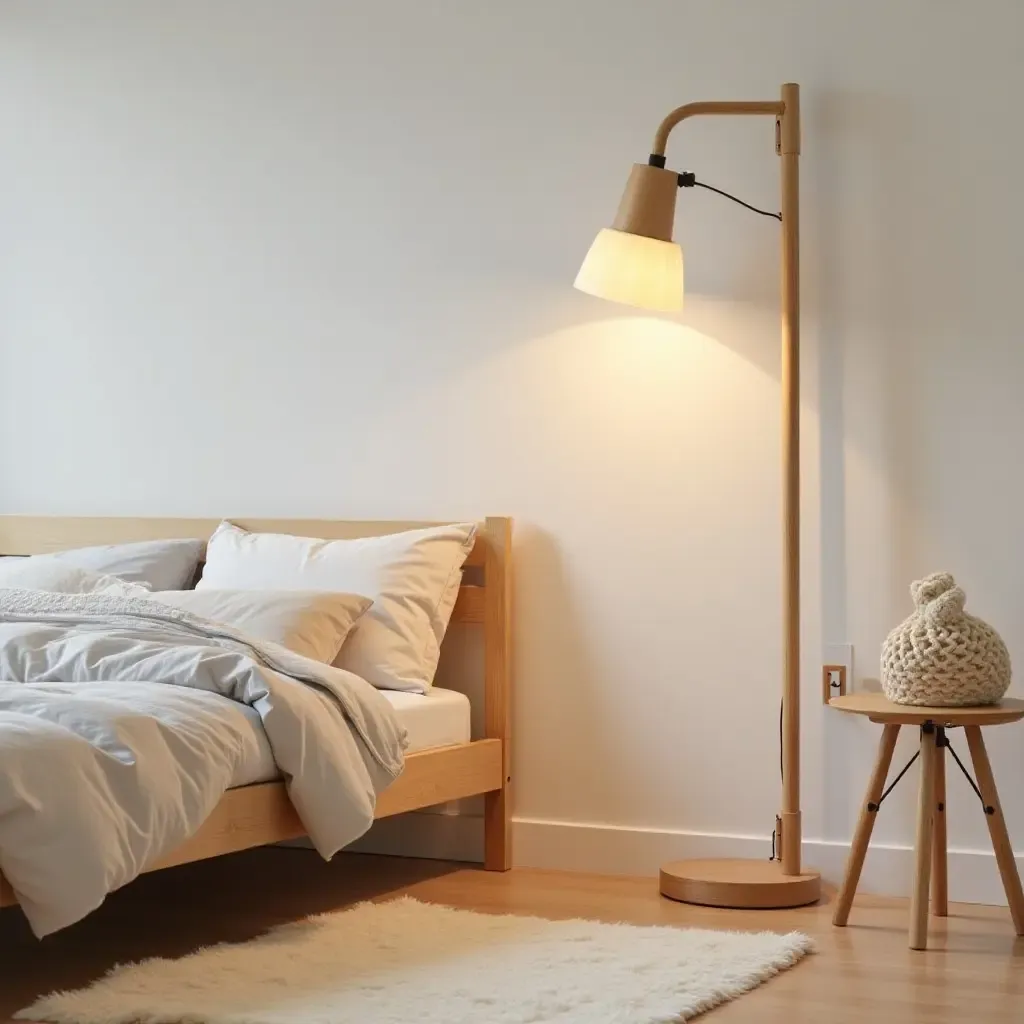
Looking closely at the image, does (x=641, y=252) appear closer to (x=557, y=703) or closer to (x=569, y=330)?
(x=569, y=330)

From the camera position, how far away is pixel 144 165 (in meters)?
4.27

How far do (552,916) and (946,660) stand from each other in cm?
94

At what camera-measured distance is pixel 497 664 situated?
12.3ft

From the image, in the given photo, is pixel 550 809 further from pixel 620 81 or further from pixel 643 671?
pixel 620 81

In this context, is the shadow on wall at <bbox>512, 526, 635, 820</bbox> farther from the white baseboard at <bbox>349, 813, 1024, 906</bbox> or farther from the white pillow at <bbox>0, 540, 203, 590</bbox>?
the white pillow at <bbox>0, 540, 203, 590</bbox>

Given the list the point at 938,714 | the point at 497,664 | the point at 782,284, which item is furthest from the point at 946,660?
the point at 497,664

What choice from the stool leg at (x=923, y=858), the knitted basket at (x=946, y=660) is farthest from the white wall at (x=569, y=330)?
the stool leg at (x=923, y=858)

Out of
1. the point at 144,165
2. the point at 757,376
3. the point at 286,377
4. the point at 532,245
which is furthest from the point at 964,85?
the point at 144,165

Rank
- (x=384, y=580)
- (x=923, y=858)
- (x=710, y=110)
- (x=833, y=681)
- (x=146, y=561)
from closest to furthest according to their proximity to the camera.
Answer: (x=923, y=858) < (x=710, y=110) < (x=833, y=681) < (x=384, y=580) < (x=146, y=561)

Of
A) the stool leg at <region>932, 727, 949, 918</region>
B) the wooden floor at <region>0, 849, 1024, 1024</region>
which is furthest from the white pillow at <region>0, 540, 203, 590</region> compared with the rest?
the stool leg at <region>932, 727, 949, 918</region>

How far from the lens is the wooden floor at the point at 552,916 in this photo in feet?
8.24

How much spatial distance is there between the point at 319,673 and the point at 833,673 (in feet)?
3.86

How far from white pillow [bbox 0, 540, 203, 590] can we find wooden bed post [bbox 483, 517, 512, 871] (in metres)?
0.77

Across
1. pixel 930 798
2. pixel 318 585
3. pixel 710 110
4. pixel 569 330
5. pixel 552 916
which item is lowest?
pixel 552 916
